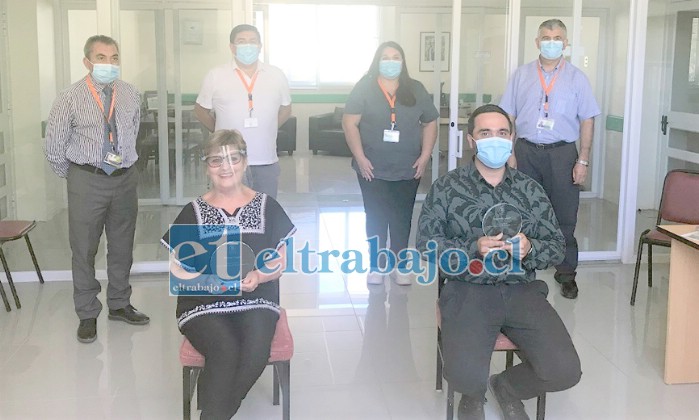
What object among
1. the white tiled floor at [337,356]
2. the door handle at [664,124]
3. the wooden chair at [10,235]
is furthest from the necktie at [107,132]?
the door handle at [664,124]

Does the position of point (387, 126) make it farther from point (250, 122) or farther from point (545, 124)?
point (545, 124)

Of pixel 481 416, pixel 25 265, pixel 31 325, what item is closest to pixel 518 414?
pixel 481 416

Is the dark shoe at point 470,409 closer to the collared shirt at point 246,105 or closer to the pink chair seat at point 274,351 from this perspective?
the pink chair seat at point 274,351

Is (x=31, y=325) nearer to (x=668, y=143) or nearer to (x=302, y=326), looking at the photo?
(x=302, y=326)

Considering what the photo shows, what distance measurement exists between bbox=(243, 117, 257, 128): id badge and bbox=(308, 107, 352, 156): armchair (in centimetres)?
769

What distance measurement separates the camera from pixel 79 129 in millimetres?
3854

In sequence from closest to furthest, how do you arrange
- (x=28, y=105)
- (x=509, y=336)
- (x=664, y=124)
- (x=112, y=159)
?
(x=509, y=336)
(x=112, y=159)
(x=28, y=105)
(x=664, y=124)

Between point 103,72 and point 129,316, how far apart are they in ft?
4.65

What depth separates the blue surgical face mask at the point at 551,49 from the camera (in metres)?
4.53

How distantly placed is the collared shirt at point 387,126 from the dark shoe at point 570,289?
1.26 m

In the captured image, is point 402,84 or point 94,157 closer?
point 94,157

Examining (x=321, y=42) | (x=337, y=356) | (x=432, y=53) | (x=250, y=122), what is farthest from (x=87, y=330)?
(x=321, y=42)

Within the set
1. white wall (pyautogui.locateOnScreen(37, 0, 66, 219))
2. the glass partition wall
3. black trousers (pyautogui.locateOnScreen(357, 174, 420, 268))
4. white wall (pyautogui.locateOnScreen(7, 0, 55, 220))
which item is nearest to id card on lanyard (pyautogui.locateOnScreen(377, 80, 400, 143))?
black trousers (pyautogui.locateOnScreen(357, 174, 420, 268))

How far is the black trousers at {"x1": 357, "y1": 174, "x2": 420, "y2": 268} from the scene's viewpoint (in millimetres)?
4828
